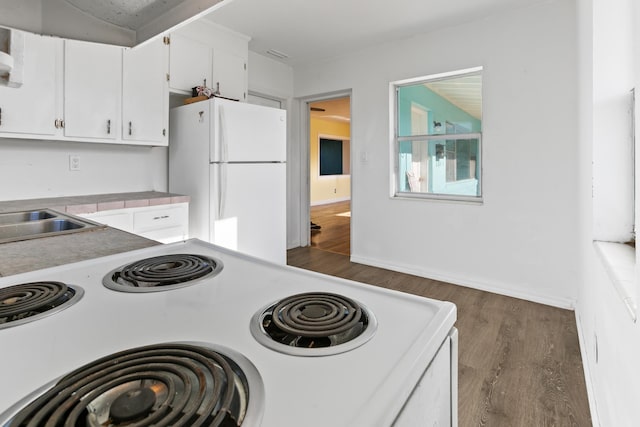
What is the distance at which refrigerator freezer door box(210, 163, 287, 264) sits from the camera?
2797 millimetres

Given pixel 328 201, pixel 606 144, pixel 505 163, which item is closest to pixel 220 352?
pixel 606 144

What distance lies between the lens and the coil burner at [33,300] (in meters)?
0.60

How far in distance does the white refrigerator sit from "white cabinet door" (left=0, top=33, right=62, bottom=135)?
90 centimetres

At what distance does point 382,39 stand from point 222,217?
236 cm

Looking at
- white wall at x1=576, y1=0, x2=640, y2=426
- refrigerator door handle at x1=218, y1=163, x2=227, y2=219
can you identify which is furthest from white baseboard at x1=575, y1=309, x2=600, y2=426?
refrigerator door handle at x1=218, y1=163, x2=227, y2=219

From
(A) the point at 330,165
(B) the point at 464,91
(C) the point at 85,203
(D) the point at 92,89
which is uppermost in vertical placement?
(A) the point at 330,165

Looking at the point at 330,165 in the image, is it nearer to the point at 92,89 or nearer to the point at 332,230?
the point at 332,230

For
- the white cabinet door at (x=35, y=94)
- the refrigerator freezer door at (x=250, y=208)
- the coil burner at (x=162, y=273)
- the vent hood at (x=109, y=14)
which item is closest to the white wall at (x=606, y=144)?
the coil burner at (x=162, y=273)

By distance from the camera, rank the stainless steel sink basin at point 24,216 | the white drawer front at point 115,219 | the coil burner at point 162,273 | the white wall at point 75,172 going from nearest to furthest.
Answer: the coil burner at point 162,273 → the stainless steel sink basin at point 24,216 → the white drawer front at point 115,219 → the white wall at point 75,172

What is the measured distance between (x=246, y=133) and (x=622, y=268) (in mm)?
2565

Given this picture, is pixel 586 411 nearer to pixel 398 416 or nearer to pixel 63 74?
pixel 398 416

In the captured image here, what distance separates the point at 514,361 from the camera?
1.94m

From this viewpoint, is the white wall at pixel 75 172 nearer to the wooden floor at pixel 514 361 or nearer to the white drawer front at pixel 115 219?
the white drawer front at pixel 115 219

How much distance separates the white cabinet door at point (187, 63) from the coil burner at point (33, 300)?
2.58 m
